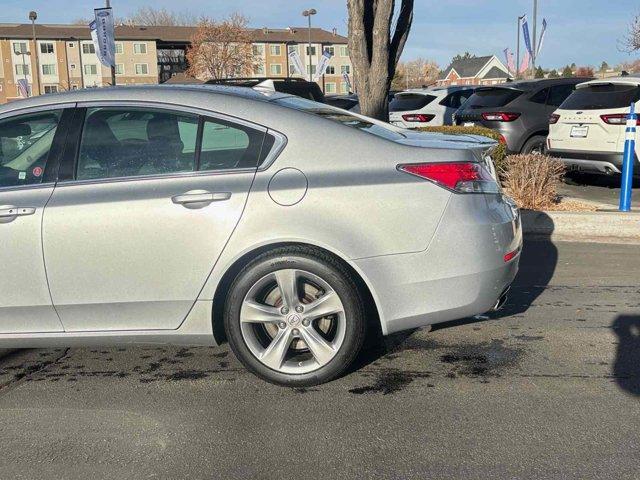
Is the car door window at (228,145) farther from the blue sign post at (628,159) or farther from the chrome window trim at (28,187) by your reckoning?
the blue sign post at (628,159)

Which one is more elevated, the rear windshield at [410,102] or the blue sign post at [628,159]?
the rear windshield at [410,102]

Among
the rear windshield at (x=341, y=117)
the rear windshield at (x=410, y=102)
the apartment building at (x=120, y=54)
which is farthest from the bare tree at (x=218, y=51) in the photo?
the rear windshield at (x=341, y=117)

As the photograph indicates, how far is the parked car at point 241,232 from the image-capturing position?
11.6 ft

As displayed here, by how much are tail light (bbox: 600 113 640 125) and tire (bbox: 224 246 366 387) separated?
281 inches

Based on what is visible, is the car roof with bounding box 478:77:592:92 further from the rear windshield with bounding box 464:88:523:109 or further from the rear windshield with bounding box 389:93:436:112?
the rear windshield with bounding box 389:93:436:112

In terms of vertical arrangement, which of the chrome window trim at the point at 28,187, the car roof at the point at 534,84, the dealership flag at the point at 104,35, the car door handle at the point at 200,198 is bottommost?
the car door handle at the point at 200,198

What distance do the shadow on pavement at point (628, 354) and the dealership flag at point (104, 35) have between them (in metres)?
19.8

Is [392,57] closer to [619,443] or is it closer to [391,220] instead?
[391,220]

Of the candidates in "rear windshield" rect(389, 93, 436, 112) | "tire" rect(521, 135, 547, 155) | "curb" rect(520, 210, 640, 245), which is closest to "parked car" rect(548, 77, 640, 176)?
"tire" rect(521, 135, 547, 155)

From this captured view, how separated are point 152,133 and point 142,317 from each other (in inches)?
40.2

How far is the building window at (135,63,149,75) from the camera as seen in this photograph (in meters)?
76.3

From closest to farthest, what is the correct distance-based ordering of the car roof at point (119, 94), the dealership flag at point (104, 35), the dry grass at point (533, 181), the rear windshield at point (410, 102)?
the car roof at point (119, 94) < the dry grass at point (533, 181) < the rear windshield at point (410, 102) < the dealership flag at point (104, 35)

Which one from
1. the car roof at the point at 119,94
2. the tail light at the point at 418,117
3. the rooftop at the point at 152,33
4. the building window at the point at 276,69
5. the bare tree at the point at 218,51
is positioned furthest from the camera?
the building window at the point at 276,69

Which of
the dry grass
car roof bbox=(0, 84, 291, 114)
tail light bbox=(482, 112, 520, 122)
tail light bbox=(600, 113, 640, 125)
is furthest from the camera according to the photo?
tail light bbox=(482, 112, 520, 122)
